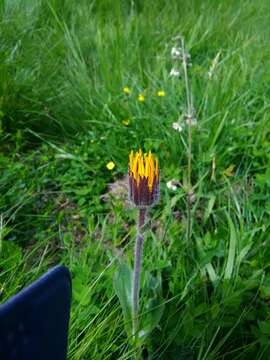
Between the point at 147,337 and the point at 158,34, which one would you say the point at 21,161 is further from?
the point at 158,34

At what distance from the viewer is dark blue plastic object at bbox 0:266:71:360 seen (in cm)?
52

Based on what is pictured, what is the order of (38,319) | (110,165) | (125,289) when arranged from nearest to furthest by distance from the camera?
(38,319), (125,289), (110,165)

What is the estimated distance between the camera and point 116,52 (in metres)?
2.71

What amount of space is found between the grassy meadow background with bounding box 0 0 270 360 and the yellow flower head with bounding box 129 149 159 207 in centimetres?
30

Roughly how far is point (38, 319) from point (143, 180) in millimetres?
530

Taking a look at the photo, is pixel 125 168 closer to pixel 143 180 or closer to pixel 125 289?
pixel 125 289

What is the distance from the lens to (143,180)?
1054 mm

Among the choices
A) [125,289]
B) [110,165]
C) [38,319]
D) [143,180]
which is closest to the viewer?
[38,319]

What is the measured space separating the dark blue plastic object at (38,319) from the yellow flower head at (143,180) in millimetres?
455

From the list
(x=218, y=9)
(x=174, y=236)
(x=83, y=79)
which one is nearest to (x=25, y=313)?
(x=174, y=236)

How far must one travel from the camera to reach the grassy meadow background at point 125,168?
1.35 m

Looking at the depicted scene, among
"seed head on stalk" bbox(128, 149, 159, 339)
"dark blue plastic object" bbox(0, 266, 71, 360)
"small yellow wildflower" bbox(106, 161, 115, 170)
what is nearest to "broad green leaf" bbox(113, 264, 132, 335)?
"seed head on stalk" bbox(128, 149, 159, 339)

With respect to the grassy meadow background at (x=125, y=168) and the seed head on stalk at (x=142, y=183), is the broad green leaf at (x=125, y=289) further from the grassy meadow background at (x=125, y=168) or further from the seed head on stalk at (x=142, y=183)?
the seed head on stalk at (x=142, y=183)

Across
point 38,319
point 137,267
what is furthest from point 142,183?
point 38,319
